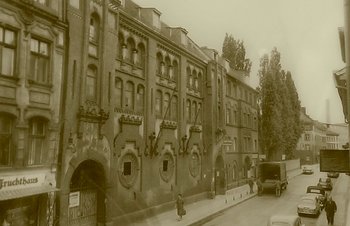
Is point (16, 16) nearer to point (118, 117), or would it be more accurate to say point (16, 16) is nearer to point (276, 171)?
point (118, 117)

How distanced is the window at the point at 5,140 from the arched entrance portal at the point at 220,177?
87.7ft

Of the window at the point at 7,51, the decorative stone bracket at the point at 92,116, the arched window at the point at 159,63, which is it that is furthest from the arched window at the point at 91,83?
the arched window at the point at 159,63

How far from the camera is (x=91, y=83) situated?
20.5m

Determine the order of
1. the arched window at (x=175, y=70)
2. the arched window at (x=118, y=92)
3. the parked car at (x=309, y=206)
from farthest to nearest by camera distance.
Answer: the arched window at (x=175, y=70)
the parked car at (x=309, y=206)
the arched window at (x=118, y=92)

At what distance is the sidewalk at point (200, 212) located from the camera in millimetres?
24797

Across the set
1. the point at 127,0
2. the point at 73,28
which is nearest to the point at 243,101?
the point at 127,0

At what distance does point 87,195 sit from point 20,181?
579cm

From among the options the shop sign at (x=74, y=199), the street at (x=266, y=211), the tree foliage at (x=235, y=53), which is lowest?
the street at (x=266, y=211)

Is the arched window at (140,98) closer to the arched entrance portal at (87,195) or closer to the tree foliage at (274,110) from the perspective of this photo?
the arched entrance portal at (87,195)

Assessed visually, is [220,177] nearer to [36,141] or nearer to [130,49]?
[130,49]

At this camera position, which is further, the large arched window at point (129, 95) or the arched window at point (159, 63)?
the arched window at point (159, 63)

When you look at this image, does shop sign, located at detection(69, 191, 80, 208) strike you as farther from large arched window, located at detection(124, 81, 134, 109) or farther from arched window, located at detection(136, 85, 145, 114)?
arched window, located at detection(136, 85, 145, 114)

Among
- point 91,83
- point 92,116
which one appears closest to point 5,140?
point 92,116

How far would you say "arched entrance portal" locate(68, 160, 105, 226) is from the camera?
19.6m
